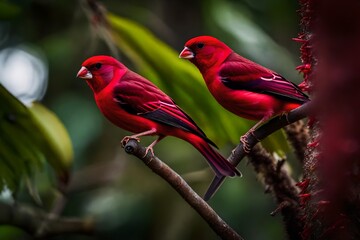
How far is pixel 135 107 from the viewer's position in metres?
1.41

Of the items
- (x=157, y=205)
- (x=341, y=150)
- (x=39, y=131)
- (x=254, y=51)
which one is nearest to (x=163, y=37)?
(x=157, y=205)

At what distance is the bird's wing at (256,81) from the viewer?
137cm

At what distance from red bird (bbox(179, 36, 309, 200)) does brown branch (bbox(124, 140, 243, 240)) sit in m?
0.15

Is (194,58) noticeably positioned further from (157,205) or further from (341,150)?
(157,205)

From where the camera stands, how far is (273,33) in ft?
19.6

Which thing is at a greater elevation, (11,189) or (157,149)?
(11,189)

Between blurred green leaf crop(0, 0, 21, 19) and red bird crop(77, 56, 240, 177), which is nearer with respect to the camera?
red bird crop(77, 56, 240, 177)

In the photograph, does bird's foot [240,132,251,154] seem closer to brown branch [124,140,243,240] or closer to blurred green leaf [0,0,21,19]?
brown branch [124,140,243,240]

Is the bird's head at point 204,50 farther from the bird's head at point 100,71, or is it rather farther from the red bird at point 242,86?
the bird's head at point 100,71

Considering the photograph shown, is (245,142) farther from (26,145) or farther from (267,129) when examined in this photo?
(26,145)

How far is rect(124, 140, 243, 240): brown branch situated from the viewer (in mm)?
1324

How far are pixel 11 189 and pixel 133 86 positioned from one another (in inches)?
38.0

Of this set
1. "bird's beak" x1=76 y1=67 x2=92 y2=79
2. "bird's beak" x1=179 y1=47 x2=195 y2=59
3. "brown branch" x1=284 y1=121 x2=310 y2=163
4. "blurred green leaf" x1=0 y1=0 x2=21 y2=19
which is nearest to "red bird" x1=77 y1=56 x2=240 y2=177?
"bird's beak" x1=76 y1=67 x2=92 y2=79

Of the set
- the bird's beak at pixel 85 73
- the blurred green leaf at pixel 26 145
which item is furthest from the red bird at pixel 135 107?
the blurred green leaf at pixel 26 145
